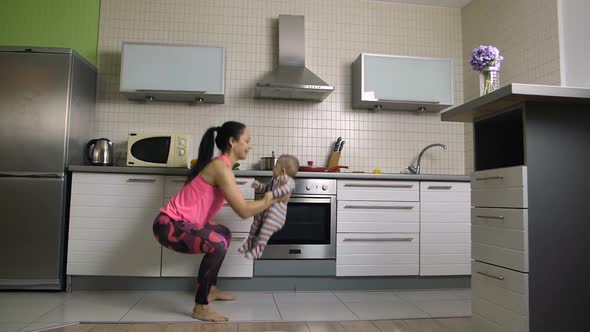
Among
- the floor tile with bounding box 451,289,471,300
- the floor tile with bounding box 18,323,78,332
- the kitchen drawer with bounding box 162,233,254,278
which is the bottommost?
the floor tile with bounding box 451,289,471,300

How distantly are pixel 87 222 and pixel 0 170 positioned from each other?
0.68 m

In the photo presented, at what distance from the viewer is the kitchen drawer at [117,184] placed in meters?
2.80

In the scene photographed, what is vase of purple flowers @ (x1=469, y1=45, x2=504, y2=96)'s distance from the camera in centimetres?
178

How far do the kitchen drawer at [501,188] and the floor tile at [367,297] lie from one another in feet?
3.88

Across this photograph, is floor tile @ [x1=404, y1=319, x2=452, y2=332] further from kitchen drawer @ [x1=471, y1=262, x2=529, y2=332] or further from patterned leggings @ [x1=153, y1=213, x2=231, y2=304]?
patterned leggings @ [x1=153, y1=213, x2=231, y2=304]

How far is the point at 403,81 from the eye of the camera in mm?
3402

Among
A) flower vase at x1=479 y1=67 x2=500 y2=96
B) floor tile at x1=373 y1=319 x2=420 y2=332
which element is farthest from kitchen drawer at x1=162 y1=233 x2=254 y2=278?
flower vase at x1=479 y1=67 x2=500 y2=96

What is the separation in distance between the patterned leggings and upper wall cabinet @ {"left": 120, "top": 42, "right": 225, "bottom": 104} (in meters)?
1.22

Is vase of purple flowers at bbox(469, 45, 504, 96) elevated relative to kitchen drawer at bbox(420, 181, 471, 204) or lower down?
elevated

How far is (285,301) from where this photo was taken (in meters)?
2.62

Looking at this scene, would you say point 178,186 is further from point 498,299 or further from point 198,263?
point 498,299

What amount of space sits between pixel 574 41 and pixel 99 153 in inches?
130

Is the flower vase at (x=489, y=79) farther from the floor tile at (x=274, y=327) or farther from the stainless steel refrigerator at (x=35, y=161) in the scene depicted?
the stainless steel refrigerator at (x=35, y=161)

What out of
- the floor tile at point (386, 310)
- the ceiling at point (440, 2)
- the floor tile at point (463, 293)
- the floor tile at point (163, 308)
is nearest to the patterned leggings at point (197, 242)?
the floor tile at point (163, 308)
